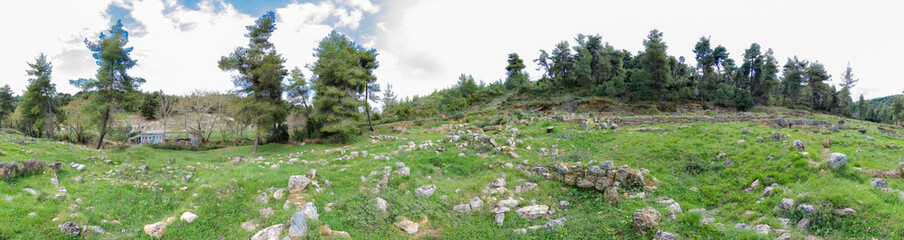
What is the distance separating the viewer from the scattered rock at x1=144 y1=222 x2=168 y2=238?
688cm

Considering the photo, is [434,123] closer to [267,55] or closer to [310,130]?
[310,130]

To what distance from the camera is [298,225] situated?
7238 mm

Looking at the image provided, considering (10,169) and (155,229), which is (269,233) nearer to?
(155,229)

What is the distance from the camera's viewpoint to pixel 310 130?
30.2m

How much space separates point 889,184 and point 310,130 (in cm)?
3189

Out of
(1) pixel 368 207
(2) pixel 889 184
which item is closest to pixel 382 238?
(1) pixel 368 207

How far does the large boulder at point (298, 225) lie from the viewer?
23.3 feet

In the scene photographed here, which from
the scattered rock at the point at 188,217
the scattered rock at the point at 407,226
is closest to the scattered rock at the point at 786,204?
the scattered rock at the point at 407,226

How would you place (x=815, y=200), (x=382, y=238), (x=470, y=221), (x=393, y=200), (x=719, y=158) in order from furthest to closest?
1. (x=719, y=158)
2. (x=393, y=200)
3. (x=470, y=221)
4. (x=382, y=238)
5. (x=815, y=200)

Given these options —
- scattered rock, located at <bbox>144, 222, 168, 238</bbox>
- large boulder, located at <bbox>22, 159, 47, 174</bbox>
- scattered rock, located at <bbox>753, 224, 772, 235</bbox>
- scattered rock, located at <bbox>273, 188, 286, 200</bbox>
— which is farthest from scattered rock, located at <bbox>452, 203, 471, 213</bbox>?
large boulder, located at <bbox>22, 159, 47, 174</bbox>

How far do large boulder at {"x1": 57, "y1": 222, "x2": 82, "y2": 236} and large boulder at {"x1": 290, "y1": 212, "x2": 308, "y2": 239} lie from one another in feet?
12.5

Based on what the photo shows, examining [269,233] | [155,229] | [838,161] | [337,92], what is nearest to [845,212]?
[838,161]

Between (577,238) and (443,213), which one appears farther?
(443,213)

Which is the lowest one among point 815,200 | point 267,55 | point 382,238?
point 382,238
